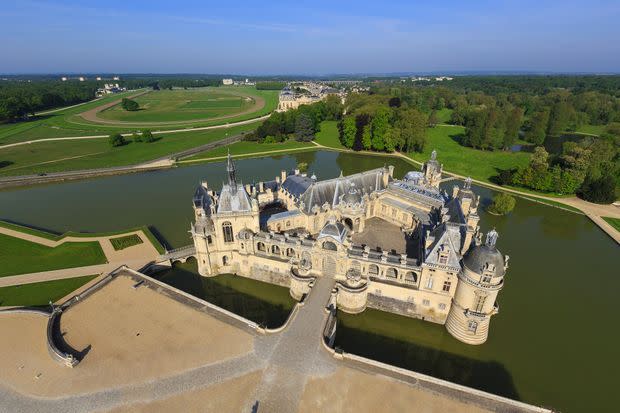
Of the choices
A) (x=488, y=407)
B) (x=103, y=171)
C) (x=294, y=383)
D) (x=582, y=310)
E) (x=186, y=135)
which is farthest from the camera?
(x=186, y=135)

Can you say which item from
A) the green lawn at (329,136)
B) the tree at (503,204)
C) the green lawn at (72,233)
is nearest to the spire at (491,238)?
the tree at (503,204)

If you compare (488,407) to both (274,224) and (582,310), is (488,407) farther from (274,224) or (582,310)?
(274,224)

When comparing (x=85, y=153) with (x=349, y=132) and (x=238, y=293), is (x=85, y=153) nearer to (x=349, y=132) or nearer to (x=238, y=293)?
(x=349, y=132)

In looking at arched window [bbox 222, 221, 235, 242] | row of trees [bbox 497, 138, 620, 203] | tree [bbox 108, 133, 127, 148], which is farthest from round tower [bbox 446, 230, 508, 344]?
tree [bbox 108, 133, 127, 148]

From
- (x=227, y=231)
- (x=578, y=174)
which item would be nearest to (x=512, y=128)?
(x=578, y=174)

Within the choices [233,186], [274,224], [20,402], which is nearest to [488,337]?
[274,224]

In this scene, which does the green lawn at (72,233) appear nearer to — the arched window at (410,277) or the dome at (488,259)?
the arched window at (410,277)
